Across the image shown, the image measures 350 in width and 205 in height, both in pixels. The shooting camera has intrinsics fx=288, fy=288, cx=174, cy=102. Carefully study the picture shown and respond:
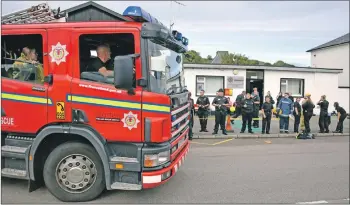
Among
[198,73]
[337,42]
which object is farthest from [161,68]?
[337,42]

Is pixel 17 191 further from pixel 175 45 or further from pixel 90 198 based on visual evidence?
pixel 175 45

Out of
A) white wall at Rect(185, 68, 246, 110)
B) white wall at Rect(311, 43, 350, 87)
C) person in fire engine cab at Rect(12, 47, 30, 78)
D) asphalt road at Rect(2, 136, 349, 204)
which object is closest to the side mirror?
person in fire engine cab at Rect(12, 47, 30, 78)

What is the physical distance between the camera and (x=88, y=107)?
399 cm

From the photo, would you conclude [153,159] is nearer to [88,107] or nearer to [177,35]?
[88,107]

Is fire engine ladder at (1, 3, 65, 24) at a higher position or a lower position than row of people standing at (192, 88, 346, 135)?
higher

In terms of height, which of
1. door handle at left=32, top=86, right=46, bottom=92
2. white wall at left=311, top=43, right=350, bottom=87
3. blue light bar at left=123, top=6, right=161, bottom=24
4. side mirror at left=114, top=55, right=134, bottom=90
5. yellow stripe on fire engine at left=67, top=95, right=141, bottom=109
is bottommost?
yellow stripe on fire engine at left=67, top=95, right=141, bottom=109

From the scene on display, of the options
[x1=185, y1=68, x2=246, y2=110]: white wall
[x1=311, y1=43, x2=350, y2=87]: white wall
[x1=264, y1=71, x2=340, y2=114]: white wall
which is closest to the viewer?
[x1=185, y1=68, x2=246, y2=110]: white wall

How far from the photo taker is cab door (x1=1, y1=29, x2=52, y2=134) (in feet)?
13.5

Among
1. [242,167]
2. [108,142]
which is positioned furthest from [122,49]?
[242,167]

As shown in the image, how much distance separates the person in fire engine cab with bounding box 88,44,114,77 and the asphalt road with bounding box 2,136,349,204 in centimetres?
194

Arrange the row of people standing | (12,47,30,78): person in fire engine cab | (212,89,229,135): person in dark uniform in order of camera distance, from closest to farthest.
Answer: (12,47,30,78): person in fire engine cab, (212,89,229,135): person in dark uniform, the row of people standing

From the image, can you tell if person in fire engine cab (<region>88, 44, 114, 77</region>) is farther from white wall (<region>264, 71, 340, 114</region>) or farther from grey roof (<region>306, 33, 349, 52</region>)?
grey roof (<region>306, 33, 349, 52</region>)

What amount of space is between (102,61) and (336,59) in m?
28.4

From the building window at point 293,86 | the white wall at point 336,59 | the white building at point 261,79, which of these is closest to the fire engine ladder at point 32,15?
the white building at point 261,79
